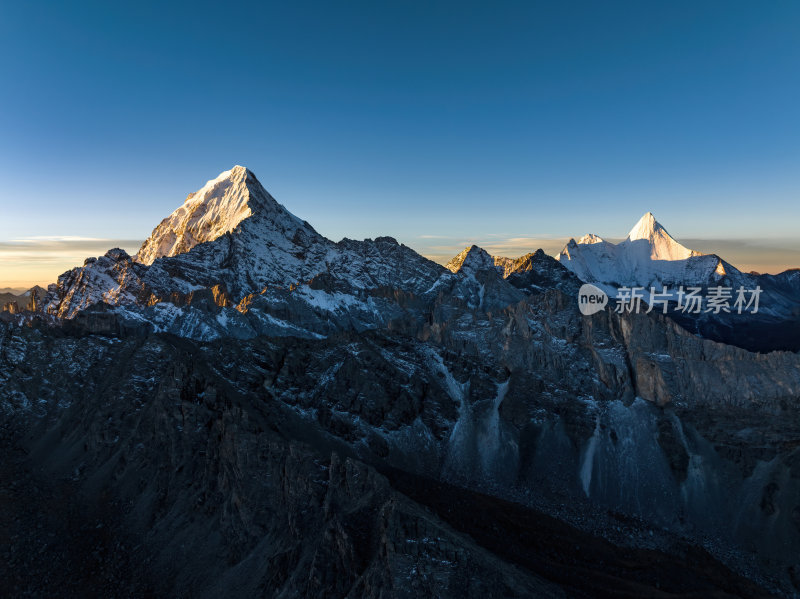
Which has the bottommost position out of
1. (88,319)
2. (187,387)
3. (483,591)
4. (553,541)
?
(553,541)

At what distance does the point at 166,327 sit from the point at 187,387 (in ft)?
350

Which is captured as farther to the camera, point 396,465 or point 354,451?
point 396,465

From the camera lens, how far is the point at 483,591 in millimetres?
41438

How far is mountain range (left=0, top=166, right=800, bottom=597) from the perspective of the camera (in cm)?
5709

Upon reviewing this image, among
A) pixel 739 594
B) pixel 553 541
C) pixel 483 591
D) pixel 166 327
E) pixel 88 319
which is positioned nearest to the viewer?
pixel 483 591

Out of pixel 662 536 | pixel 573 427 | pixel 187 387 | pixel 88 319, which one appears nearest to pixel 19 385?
pixel 88 319

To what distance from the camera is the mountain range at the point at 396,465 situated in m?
57.1

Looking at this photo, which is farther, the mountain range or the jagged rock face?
the mountain range

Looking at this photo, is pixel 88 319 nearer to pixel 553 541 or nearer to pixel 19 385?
pixel 19 385

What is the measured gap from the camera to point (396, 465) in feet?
351

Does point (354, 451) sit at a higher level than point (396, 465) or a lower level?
higher

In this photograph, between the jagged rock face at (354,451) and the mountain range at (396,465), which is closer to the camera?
the jagged rock face at (354,451)

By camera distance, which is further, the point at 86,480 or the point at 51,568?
the point at 86,480

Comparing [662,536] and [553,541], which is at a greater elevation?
[553,541]
